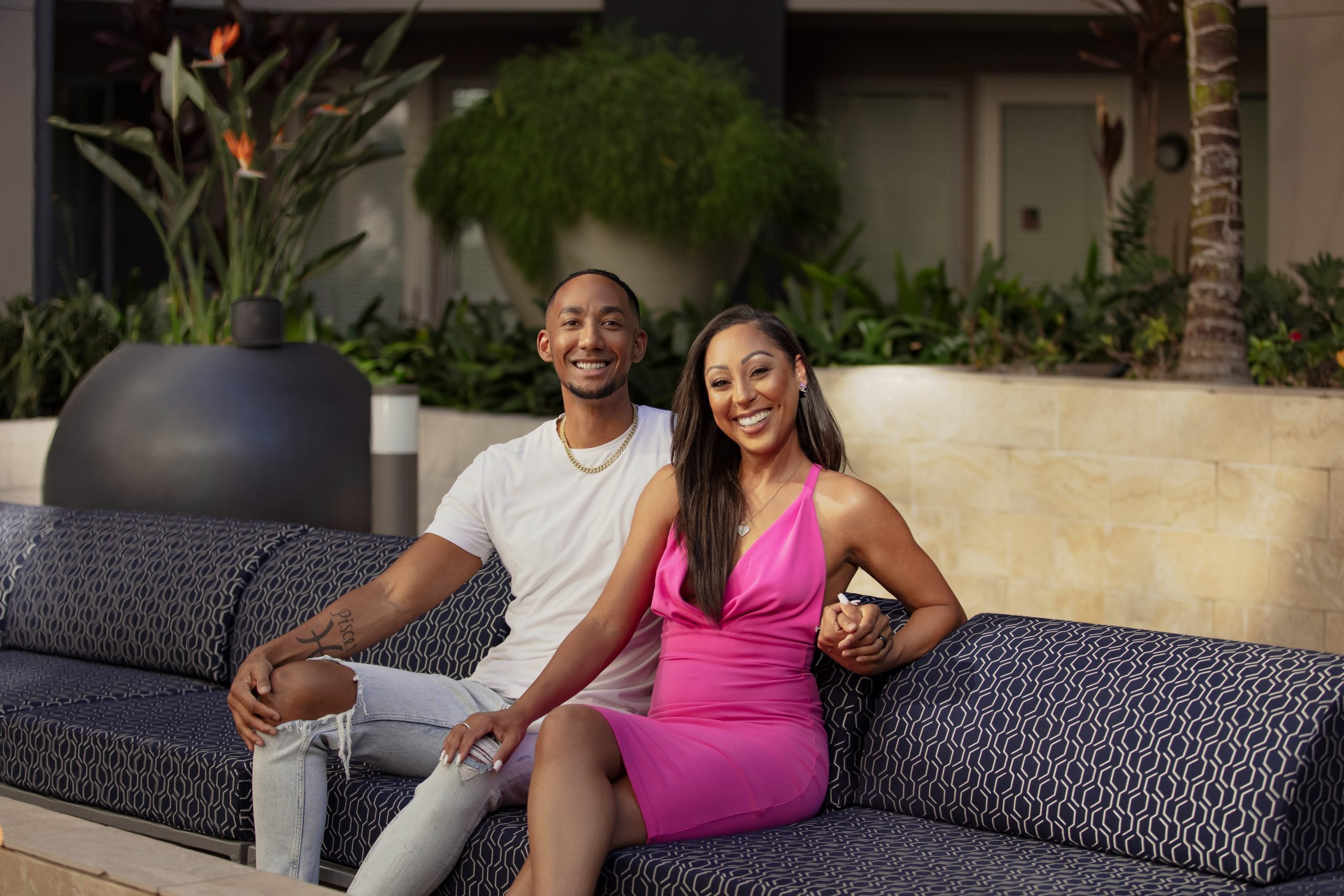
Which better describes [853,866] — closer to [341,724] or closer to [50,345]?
[341,724]

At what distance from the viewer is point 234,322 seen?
15.1 feet

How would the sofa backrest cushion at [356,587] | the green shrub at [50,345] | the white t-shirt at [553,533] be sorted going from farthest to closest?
the green shrub at [50,345]
the sofa backrest cushion at [356,587]
the white t-shirt at [553,533]

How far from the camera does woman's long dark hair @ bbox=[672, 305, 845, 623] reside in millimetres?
2496

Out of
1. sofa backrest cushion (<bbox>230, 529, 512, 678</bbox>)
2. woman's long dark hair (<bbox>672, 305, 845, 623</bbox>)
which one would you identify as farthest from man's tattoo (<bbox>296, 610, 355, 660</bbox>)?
woman's long dark hair (<bbox>672, 305, 845, 623</bbox>)

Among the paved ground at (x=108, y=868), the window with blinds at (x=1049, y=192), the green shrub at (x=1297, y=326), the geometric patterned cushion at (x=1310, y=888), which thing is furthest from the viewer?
the window with blinds at (x=1049, y=192)

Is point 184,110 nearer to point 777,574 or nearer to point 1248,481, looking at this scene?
point 1248,481

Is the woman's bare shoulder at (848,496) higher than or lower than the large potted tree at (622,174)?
lower

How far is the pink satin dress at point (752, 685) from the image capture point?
2.35 metres

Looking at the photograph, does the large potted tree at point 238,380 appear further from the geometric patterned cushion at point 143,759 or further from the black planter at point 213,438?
the geometric patterned cushion at point 143,759

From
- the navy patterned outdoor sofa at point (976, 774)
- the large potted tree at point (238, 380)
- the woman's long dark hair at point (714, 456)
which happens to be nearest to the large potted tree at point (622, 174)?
the large potted tree at point (238, 380)

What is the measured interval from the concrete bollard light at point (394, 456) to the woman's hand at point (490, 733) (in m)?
2.25

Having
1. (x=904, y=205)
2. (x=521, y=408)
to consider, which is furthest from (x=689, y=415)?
(x=904, y=205)

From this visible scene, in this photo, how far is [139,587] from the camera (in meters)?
3.79

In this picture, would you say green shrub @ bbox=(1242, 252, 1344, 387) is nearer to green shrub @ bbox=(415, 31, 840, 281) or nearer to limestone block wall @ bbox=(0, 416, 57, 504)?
green shrub @ bbox=(415, 31, 840, 281)
